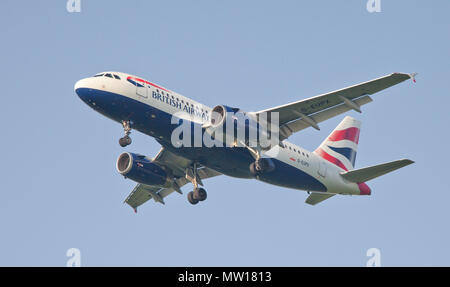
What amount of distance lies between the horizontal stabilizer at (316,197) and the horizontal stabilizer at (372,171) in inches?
76.1

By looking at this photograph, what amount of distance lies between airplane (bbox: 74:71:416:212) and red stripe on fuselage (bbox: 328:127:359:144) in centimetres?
8

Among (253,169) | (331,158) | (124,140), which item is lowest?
(253,169)

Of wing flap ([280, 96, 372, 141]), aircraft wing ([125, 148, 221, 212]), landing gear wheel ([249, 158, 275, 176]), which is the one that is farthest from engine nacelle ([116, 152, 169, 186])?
wing flap ([280, 96, 372, 141])

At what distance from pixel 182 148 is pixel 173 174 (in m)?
5.53

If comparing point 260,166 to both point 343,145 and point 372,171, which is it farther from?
point 343,145

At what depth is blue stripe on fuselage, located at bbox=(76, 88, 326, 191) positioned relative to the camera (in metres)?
40.4

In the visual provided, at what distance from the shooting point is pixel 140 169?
46.8 metres

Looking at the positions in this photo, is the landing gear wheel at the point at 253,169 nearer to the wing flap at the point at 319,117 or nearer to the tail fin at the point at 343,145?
the wing flap at the point at 319,117

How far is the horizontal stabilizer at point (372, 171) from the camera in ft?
142

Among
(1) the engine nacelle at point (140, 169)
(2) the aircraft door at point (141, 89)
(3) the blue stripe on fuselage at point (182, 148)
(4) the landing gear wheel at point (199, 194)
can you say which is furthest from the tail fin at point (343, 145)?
(2) the aircraft door at point (141, 89)

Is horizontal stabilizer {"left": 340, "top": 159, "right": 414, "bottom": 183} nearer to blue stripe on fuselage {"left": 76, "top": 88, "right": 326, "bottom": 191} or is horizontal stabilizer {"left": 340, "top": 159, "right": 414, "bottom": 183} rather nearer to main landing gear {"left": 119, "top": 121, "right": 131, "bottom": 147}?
blue stripe on fuselage {"left": 76, "top": 88, "right": 326, "bottom": 191}

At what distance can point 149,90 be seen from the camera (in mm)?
41094

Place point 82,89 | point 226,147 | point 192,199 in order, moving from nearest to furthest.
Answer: point 82,89
point 226,147
point 192,199

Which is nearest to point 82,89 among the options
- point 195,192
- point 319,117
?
point 195,192
